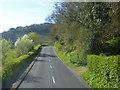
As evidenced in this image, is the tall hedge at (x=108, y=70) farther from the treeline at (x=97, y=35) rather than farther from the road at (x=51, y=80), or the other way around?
the road at (x=51, y=80)

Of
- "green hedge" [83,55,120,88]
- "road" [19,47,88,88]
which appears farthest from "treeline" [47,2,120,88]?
"road" [19,47,88,88]

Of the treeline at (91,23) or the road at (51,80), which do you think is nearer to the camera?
the road at (51,80)

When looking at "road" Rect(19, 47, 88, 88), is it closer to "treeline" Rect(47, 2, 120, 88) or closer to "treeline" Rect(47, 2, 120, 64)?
"treeline" Rect(47, 2, 120, 88)

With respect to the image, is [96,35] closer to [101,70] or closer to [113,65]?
[101,70]

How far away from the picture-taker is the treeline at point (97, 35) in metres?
10.1

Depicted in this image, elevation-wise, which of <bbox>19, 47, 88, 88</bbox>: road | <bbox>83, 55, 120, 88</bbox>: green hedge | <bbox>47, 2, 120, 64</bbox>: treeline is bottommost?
<bbox>19, 47, 88, 88</bbox>: road

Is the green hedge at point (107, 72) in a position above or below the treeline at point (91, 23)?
below

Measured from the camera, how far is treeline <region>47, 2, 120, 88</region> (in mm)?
10112

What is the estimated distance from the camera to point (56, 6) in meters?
22.2

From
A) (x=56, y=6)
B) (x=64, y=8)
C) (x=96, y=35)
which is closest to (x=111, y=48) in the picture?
(x=96, y=35)

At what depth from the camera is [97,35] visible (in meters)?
18.5

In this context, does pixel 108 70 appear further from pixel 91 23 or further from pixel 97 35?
pixel 97 35

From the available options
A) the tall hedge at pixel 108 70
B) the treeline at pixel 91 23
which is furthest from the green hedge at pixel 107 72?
the treeline at pixel 91 23

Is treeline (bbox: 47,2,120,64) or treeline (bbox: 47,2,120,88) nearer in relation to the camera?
treeline (bbox: 47,2,120,88)
